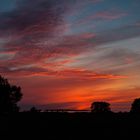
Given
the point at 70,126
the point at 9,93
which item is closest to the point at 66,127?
the point at 70,126

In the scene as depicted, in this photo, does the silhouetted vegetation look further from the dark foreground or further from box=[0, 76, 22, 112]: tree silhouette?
box=[0, 76, 22, 112]: tree silhouette

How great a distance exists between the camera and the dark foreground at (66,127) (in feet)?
50.9

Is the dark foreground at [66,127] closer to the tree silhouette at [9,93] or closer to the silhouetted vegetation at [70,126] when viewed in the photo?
the silhouetted vegetation at [70,126]

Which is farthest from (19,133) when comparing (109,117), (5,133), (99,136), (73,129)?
(109,117)

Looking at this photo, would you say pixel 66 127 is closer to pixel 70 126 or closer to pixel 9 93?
pixel 70 126

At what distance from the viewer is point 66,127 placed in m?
16.6

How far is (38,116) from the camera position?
59.1ft

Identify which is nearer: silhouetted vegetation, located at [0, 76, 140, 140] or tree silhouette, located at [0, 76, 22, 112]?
silhouetted vegetation, located at [0, 76, 140, 140]

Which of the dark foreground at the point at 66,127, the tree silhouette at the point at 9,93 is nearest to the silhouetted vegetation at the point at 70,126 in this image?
the dark foreground at the point at 66,127

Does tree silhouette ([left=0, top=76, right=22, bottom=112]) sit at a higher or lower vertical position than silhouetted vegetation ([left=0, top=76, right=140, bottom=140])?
higher

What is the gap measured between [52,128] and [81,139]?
5.25 feet

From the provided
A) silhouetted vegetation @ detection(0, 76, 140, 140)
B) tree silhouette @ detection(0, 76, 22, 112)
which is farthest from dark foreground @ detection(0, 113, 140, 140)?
tree silhouette @ detection(0, 76, 22, 112)

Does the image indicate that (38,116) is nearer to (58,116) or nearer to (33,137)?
(58,116)

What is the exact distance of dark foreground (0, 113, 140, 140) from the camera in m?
15.5
